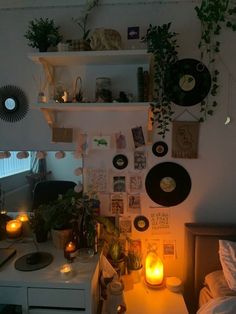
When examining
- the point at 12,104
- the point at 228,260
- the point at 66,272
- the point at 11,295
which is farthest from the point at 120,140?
the point at 11,295

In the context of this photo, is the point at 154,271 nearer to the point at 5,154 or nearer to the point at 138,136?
the point at 138,136

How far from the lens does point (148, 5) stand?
72.4 inches

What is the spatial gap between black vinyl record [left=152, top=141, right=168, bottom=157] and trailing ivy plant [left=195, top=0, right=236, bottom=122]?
303 millimetres

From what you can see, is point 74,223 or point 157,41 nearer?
point 157,41

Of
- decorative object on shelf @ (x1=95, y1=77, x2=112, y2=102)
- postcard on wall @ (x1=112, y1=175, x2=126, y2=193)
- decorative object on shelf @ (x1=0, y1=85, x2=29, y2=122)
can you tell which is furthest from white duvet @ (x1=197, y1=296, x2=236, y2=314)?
decorative object on shelf @ (x1=0, y1=85, x2=29, y2=122)

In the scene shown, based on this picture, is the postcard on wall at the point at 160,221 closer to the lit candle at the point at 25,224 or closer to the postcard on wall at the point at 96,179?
the postcard on wall at the point at 96,179

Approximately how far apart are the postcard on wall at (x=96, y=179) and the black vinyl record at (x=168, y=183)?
0.30 metres

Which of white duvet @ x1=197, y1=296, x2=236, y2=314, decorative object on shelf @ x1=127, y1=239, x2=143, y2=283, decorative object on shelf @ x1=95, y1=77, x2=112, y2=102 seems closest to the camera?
white duvet @ x1=197, y1=296, x2=236, y2=314

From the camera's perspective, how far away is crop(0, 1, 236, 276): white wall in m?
1.85

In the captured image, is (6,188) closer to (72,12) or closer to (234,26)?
(72,12)

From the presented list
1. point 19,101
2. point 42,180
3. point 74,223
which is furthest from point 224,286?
point 19,101

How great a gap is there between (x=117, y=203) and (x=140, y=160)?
13.8 inches

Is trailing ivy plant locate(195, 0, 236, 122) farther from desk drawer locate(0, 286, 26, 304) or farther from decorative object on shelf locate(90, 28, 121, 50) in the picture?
desk drawer locate(0, 286, 26, 304)

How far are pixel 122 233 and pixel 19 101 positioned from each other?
1186 millimetres
